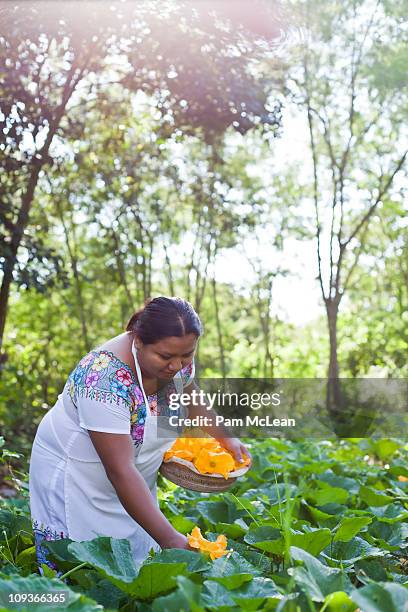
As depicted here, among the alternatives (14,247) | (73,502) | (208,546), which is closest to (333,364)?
(14,247)

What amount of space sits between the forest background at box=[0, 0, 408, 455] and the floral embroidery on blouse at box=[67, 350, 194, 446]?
87.8 inches

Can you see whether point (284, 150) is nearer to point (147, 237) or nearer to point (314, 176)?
point (314, 176)

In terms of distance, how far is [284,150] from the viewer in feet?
29.1

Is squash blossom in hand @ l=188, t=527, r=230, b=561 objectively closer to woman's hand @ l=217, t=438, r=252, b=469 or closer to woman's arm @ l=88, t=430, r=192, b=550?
woman's arm @ l=88, t=430, r=192, b=550

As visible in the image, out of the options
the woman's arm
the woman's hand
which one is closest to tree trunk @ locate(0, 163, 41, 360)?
the woman's hand

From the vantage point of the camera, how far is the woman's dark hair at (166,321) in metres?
1.89

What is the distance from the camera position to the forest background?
14.0ft

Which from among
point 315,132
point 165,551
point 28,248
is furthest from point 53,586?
point 315,132

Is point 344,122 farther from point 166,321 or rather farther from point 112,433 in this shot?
point 112,433

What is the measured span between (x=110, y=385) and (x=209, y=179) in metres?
6.35

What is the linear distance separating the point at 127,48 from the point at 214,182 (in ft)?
11.8

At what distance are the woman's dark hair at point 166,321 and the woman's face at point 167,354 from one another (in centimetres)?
1

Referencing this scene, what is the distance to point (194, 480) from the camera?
218cm

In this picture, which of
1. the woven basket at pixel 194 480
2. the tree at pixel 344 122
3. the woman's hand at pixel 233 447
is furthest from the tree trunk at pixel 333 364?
the woven basket at pixel 194 480
